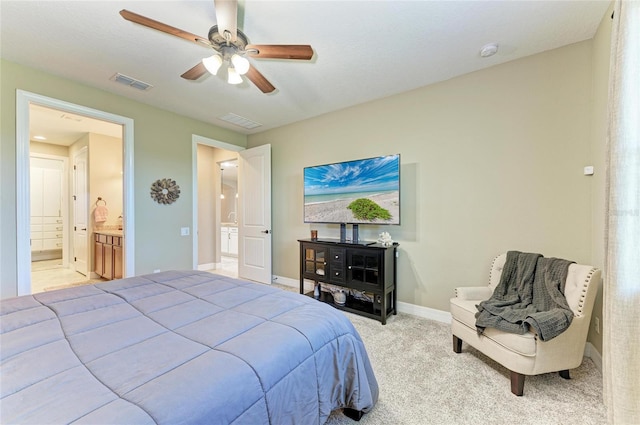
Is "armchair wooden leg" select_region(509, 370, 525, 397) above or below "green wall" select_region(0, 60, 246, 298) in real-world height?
below

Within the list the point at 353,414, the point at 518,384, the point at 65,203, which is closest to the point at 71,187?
the point at 65,203

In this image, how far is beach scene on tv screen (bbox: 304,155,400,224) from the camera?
3084mm

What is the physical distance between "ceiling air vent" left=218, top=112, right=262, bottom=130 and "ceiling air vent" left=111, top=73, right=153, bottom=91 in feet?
3.52

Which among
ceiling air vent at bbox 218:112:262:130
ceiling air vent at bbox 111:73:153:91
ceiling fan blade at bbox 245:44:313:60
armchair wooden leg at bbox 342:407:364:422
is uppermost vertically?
ceiling air vent at bbox 111:73:153:91

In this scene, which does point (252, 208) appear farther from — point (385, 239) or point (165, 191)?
point (385, 239)

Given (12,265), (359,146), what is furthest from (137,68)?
(359,146)

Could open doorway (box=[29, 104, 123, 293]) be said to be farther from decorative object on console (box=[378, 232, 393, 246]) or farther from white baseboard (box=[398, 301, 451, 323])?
white baseboard (box=[398, 301, 451, 323])

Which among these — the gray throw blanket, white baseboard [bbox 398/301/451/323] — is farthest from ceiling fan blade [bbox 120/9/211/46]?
white baseboard [bbox 398/301/451/323]

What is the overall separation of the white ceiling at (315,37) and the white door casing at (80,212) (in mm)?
2781

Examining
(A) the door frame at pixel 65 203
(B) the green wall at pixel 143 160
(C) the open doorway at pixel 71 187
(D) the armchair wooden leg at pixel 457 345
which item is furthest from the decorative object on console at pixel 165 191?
(D) the armchair wooden leg at pixel 457 345

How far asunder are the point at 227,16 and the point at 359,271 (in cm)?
267

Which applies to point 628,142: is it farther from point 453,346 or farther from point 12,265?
point 12,265

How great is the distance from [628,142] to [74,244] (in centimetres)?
771

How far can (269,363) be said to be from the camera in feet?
3.21
